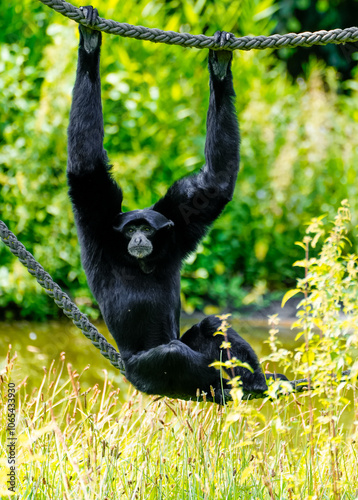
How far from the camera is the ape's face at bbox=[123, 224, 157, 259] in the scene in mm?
4125

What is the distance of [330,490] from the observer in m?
3.73

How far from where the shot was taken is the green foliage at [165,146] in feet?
31.8

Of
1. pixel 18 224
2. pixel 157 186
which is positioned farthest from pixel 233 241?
pixel 18 224

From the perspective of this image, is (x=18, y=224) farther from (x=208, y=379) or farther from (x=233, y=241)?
(x=208, y=379)

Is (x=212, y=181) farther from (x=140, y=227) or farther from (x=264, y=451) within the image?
(x=264, y=451)

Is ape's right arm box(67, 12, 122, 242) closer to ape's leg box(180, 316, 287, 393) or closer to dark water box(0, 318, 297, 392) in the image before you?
ape's leg box(180, 316, 287, 393)

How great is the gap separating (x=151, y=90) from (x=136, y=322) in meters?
6.66

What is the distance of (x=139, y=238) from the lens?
4129 mm

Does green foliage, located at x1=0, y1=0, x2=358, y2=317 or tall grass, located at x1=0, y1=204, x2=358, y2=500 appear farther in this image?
green foliage, located at x1=0, y1=0, x2=358, y2=317

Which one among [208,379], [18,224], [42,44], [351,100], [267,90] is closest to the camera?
[208,379]

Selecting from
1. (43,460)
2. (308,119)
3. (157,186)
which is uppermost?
(308,119)

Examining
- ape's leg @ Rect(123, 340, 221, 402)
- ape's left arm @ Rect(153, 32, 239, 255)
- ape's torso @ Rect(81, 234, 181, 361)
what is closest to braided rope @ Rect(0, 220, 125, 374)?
ape's leg @ Rect(123, 340, 221, 402)

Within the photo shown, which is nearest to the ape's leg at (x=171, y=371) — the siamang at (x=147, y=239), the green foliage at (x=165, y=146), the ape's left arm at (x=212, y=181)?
the siamang at (x=147, y=239)

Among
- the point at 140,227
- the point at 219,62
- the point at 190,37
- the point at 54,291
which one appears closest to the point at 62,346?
the point at 140,227
